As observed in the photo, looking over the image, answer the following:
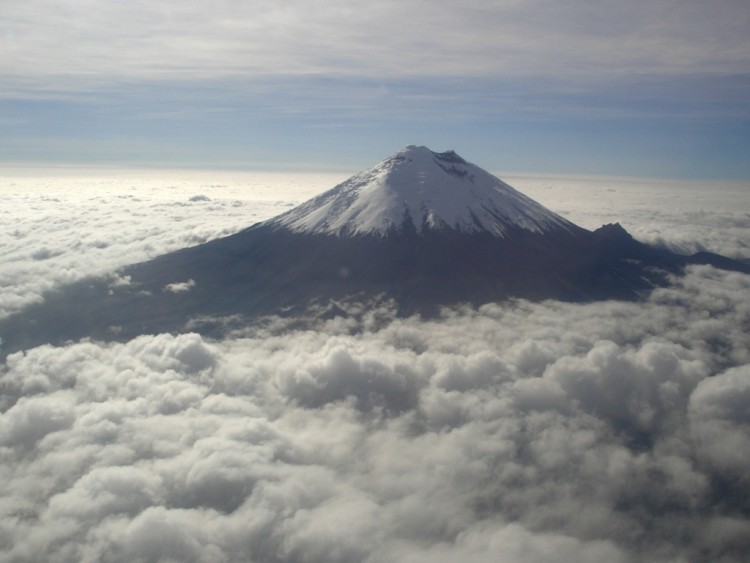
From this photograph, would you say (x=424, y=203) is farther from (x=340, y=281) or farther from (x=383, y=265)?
(x=340, y=281)

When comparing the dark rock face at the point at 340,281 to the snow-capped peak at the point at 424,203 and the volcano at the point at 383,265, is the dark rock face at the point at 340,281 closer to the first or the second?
the volcano at the point at 383,265

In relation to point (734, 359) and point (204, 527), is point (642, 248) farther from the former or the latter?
point (204, 527)

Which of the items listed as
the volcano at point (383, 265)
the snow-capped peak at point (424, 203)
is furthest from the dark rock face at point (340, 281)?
the snow-capped peak at point (424, 203)

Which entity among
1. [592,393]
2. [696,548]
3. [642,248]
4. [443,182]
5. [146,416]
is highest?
[443,182]

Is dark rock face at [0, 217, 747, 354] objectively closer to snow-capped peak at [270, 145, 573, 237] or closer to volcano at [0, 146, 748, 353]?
volcano at [0, 146, 748, 353]

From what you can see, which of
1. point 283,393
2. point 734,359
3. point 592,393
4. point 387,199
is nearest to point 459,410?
point 592,393

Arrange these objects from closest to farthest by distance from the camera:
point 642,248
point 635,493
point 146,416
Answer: point 635,493
point 146,416
point 642,248
